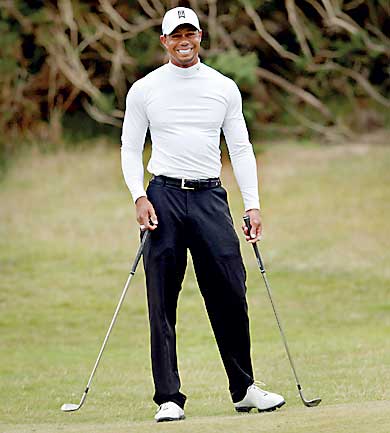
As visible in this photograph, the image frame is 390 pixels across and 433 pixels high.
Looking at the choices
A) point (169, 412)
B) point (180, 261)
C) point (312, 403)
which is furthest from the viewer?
point (312, 403)

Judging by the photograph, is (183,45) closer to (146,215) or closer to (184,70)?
(184,70)

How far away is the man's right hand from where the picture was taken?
7.02m

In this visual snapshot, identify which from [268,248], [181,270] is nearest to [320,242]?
[268,248]

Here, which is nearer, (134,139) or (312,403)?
(134,139)

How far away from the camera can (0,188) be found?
20766mm

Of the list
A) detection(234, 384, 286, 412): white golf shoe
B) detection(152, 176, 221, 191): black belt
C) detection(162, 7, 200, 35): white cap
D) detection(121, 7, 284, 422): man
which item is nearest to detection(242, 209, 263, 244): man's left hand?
detection(121, 7, 284, 422): man

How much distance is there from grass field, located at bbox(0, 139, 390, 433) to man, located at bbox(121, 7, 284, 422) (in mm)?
548

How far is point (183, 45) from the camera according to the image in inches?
278

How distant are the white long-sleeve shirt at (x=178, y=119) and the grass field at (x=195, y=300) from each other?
128 cm

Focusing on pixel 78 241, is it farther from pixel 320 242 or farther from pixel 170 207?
pixel 170 207

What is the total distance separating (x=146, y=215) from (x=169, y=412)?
3.25 ft

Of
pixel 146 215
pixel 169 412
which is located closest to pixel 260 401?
pixel 169 412

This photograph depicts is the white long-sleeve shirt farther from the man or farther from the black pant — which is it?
the black pant

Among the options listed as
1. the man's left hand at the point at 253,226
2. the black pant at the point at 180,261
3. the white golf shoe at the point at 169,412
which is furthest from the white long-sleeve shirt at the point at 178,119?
the white golf shoe at the point at 169,412
